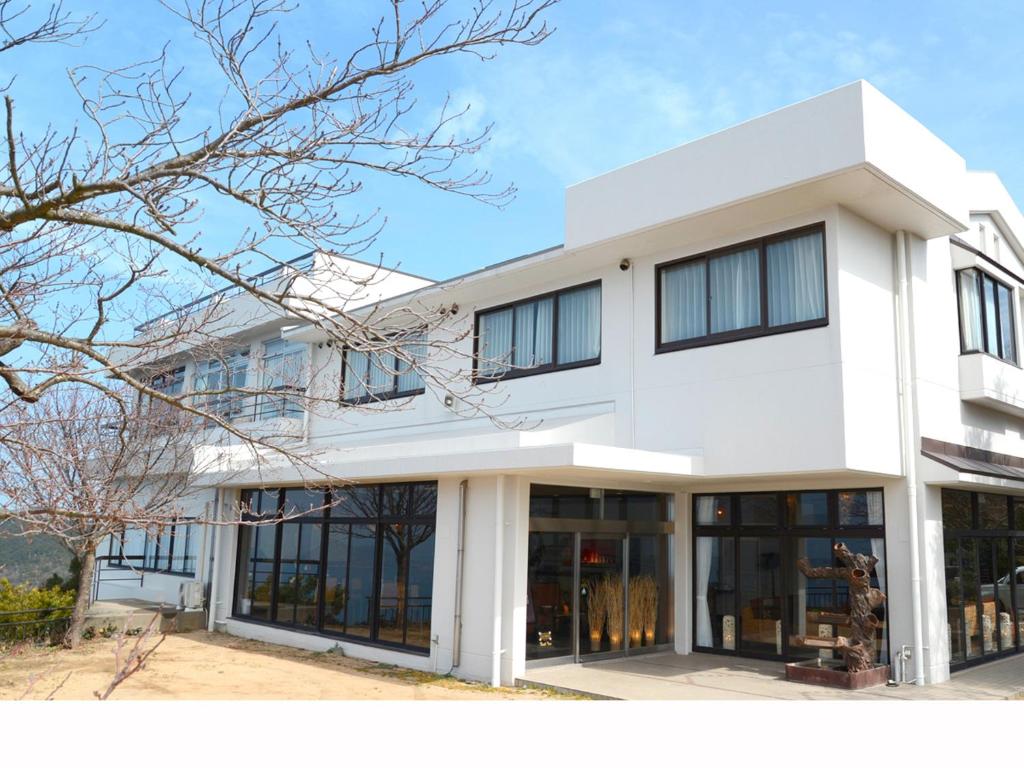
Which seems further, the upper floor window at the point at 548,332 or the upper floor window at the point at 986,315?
the upper floor window at the point at 548,332

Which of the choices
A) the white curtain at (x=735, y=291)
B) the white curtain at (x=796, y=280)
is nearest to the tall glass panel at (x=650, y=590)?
the white curtain at (x=735, y=291)

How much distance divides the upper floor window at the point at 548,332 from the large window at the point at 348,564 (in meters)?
3.05

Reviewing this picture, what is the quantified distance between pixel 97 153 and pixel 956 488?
500 inches

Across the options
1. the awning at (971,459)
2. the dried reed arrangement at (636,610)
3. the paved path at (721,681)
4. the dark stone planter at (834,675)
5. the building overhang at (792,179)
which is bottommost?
the paved path at (721,681)

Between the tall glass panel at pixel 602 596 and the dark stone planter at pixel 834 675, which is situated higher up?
the tall glass panel at pixel 602 596

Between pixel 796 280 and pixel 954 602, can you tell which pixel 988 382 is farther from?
pixel 796 280

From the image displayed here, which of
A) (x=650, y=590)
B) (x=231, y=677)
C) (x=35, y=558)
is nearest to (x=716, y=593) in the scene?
(x=650, y=590)

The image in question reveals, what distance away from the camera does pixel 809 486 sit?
42.7ft

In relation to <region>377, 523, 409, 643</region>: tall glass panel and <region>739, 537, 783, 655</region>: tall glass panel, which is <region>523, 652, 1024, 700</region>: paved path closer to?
<region>739, 537, 783, 655</region>: tall glass panel

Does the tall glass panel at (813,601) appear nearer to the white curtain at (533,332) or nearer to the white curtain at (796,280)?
the white curtain at (796,280)

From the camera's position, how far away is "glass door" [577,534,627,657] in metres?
13.3

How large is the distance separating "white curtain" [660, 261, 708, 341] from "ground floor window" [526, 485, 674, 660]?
113 inches

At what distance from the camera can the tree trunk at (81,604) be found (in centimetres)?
1666

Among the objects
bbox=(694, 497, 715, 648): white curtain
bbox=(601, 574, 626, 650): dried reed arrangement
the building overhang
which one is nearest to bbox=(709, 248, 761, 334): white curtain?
the building overhang
